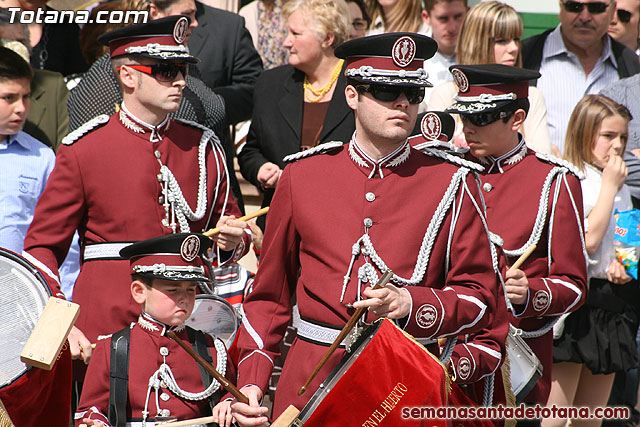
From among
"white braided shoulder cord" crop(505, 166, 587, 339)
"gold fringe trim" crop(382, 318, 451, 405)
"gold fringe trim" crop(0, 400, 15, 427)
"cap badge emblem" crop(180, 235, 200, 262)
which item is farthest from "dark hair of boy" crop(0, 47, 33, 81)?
"gold fringe trim" crop(382, 318, 451, 405)

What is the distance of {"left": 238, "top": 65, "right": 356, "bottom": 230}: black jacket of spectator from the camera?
671 cm

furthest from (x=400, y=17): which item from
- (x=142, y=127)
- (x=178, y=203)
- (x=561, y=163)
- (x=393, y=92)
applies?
(x=393, y=92)

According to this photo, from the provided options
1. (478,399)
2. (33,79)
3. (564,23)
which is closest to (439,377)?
(478,399)

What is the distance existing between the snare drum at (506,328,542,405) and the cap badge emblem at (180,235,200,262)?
147 cm

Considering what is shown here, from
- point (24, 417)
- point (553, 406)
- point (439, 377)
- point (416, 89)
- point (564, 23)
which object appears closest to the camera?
point (439, 377)

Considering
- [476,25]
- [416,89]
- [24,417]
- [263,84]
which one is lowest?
[24,417]

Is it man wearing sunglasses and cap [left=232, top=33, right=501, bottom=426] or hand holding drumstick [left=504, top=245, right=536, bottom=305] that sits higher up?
man wearing sunglasses and cap [left=232, top=33, right=501, bottom=426]

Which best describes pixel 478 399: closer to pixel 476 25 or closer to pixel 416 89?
pixel 416 89

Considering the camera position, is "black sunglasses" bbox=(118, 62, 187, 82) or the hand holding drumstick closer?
the hand holding drumstick

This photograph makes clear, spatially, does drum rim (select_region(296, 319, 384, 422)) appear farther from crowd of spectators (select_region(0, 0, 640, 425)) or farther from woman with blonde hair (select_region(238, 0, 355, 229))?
woman with blonde hair (select_region(238, 0, 355, 229))

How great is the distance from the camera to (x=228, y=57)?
7.48 metres

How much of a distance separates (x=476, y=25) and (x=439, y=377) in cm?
361

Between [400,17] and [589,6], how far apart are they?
141 cm

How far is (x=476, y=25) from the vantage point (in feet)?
23.1
